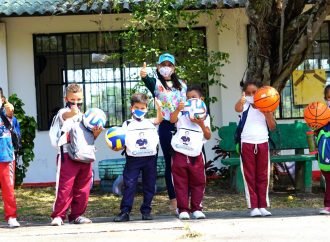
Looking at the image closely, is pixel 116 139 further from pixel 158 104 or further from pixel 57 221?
pixel 57 221

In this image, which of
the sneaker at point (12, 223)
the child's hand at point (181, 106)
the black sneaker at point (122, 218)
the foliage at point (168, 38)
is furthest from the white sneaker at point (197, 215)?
the foliage at point (168, 38)

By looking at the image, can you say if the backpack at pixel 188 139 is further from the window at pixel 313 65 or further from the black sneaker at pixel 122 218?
the window at pixel 313 65

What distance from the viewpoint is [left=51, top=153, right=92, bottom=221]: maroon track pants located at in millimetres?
7016

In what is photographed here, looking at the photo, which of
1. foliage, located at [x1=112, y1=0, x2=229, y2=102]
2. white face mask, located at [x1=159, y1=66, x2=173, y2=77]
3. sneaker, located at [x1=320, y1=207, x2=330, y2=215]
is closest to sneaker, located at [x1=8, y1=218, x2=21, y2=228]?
white face mask, located at [x1=159, y1=66, x2=173, y2=77]

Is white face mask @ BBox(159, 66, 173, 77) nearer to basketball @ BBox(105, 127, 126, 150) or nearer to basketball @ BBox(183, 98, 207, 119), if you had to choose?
basketball @ BBox(183, 98, 207, 119)

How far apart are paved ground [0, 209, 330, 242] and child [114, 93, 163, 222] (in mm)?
290

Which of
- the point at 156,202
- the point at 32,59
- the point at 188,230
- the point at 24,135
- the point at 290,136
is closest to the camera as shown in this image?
the point at 188,230

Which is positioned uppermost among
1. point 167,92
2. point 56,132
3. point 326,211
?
point 167,92

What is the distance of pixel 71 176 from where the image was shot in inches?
277

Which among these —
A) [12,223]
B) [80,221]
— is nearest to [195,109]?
[80,221]

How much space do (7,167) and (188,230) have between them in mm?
2205

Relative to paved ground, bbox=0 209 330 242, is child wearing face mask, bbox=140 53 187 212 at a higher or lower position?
higher

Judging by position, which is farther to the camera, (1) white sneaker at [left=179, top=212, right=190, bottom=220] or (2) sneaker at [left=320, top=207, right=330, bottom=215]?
(2) sneaker at [left=320, top=207, right=330, bottom=215]

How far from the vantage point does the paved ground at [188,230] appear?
20.8 ft
